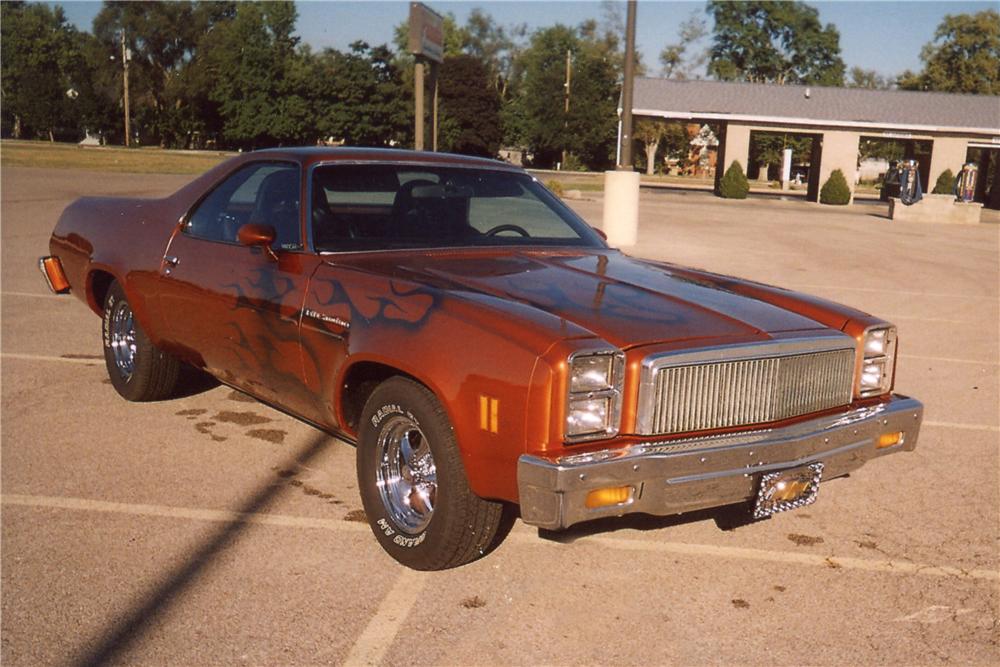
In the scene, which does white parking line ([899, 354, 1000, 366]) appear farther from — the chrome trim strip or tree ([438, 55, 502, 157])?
tree ([438, 55, 502, 157])

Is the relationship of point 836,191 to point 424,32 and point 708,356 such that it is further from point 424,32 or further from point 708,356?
point 708,356

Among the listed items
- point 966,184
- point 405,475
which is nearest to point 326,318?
point 405,475

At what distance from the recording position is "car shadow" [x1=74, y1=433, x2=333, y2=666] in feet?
10.3

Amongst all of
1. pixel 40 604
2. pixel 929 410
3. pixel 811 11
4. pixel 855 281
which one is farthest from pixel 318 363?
pixel 811 11

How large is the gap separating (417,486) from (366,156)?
1838 mm

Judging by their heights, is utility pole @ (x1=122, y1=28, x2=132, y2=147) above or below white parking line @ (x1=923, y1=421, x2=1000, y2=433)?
above

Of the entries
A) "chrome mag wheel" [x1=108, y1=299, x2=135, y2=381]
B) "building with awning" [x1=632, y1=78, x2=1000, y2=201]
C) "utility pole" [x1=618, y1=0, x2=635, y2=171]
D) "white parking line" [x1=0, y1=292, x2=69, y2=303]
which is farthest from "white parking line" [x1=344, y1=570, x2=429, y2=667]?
"building with awning" [x1=632, y1=78, x2=1000, y2=201]

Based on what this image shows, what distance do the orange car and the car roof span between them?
0.02 meters

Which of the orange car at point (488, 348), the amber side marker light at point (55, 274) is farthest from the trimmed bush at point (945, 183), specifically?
the amber side marker light at point (55, 274)

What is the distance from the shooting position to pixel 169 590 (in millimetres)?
3561

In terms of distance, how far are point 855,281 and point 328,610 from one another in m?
11.4

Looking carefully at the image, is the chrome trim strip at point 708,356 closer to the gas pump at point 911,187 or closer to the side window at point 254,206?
the side window at point 254,206

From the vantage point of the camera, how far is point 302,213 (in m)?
4.50

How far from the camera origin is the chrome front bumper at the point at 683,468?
3.13m
